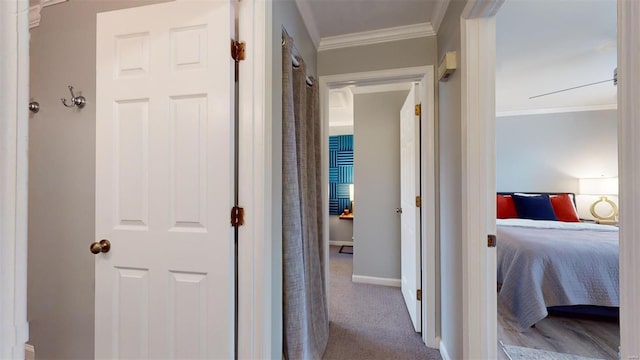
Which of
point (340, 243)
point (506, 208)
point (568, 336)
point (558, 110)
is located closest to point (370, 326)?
point (568, 336)

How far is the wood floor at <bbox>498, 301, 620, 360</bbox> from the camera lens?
1921mm

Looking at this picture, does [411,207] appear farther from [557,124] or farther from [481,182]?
[557,124]

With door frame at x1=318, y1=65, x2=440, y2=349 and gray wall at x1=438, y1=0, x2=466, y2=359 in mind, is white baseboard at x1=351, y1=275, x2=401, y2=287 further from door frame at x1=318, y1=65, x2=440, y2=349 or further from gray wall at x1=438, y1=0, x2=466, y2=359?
gray wall at x1=438, y1=0, x2=466, y2=359

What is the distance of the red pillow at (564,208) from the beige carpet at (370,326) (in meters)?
2.85

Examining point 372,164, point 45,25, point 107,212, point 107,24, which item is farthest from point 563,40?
point 45,25

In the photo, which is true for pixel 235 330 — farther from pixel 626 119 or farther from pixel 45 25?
pixel 45 25

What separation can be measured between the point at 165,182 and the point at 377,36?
1.83 metres

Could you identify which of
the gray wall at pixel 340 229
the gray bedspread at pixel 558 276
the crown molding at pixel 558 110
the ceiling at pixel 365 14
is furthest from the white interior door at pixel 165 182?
the crown molding at pixel 558 110

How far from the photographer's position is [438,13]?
178cm

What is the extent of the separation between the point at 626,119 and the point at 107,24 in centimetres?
191

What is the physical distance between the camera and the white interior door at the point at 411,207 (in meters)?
2.21

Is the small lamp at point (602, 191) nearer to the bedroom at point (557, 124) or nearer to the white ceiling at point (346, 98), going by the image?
the bedroom at point (557, 124)

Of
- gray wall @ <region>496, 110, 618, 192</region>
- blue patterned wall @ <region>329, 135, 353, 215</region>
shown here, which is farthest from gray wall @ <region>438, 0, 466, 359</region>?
gray wall @ <region>496, 110, 618, 192</region>

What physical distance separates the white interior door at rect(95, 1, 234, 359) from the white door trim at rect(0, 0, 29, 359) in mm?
825
